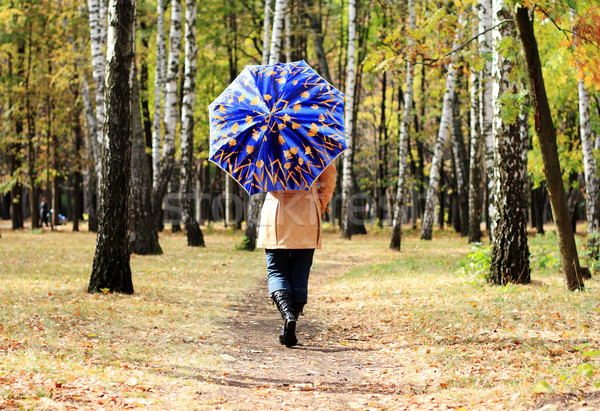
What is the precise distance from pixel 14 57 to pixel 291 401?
26741 millimetres

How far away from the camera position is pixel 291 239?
21.1 ft

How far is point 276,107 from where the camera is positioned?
6.39 metres

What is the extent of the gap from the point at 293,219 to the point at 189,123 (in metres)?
13.4

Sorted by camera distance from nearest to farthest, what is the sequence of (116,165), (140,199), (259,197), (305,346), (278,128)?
(278,128) → (305,346) → (116,165) → (140,199) → (259,197)

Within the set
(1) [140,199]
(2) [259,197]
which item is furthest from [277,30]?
(1) [140,199]

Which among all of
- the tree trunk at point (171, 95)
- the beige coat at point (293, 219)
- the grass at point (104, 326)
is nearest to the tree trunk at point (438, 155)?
the tree trunk at point (171, 95)

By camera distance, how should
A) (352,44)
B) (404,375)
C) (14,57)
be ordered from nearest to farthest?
(404,375) → (352,44) → (14,57)

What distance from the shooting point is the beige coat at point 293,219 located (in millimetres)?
Answer: 6430

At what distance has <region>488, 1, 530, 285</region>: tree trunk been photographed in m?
9.46

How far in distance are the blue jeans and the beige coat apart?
0.48 ft

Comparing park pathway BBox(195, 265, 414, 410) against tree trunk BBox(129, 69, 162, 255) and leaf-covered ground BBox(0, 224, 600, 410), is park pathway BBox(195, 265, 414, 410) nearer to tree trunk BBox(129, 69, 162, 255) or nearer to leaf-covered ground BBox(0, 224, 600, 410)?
leaf-covered ground BBox(0, 224, 600, 410)

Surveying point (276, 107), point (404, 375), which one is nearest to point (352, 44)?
point (276, 107)

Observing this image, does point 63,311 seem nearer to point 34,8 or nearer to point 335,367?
point 335,367

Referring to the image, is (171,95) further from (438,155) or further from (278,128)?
(278,128)
